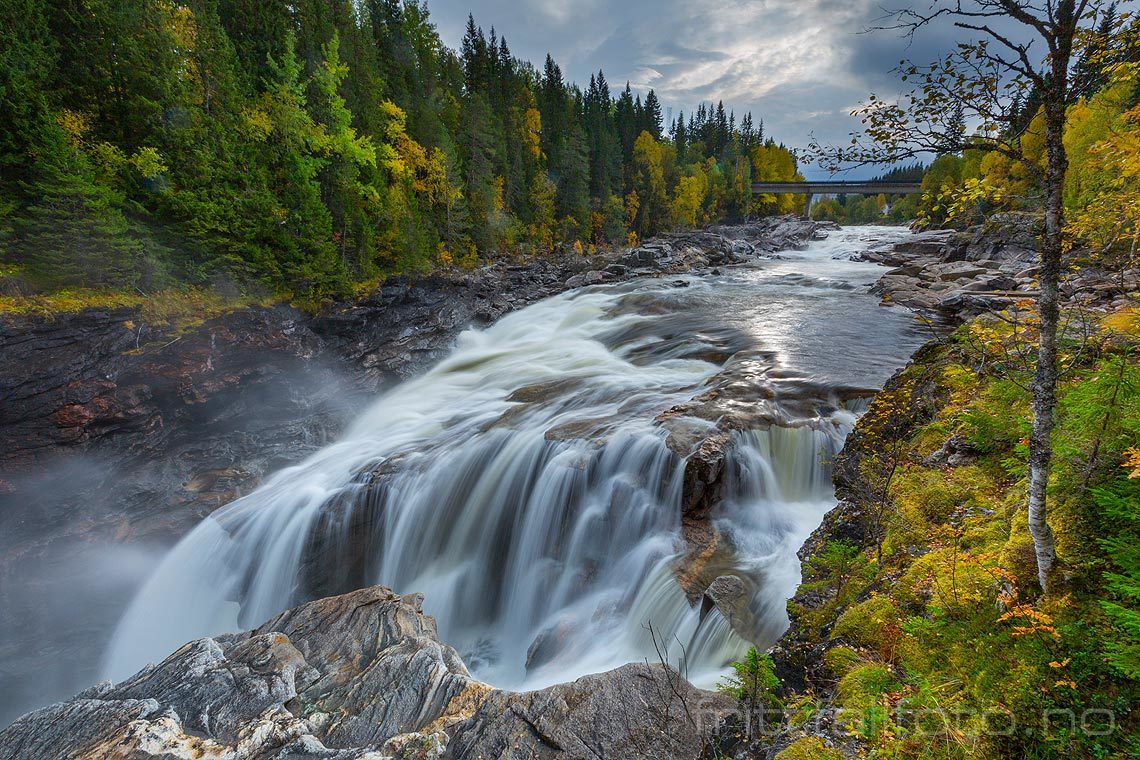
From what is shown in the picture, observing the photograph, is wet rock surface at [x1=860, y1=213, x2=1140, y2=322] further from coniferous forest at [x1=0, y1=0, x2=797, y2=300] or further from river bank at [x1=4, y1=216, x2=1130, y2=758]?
coniferous forest at [x1=0, y1=0, x2=797, y2=300]

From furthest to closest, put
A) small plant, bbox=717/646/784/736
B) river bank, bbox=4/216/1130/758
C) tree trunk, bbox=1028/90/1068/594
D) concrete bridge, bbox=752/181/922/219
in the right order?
concrete bridge, bbox=752/181/922/219 < river bank, bbox=4/216/1130/758 < small plant, bbox=717/646/784/736 < tree trunk, bbox=1028/90/1068/594

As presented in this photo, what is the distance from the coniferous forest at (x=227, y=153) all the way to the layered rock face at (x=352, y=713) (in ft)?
47.1

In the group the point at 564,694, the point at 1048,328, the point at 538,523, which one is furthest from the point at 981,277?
the point at 564,694

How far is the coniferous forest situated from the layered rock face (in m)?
14.4

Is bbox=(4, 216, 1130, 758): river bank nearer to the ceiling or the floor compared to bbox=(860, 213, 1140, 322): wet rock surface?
nearer to the floor

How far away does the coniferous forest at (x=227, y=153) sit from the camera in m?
13.0

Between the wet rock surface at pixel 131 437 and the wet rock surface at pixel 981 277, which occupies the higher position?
the wet rock surface at pixel 981 277

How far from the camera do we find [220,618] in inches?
378

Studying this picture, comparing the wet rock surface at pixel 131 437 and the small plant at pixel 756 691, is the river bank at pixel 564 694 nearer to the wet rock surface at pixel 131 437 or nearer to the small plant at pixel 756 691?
the small plant at pixel 756 691

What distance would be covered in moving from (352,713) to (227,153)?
66.8ft

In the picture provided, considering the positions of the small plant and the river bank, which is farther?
the river bank

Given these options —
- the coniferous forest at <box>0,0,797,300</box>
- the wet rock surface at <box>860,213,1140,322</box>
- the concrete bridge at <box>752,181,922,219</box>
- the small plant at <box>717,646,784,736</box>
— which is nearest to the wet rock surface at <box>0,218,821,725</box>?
the coniferous forest at <box>0,0,797,300</box>

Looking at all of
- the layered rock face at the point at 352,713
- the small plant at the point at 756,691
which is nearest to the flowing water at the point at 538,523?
the layered rock face at the point at 352,713

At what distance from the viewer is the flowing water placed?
7211mm
